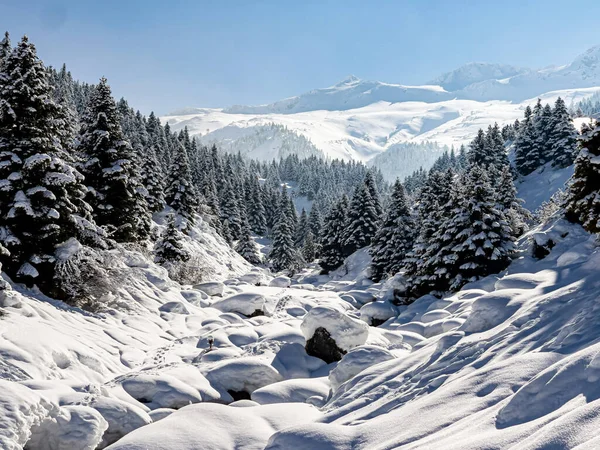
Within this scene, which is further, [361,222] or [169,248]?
[361,222]

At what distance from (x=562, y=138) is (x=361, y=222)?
30.6 metres

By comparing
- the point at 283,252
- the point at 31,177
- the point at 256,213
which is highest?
the point at 256,213

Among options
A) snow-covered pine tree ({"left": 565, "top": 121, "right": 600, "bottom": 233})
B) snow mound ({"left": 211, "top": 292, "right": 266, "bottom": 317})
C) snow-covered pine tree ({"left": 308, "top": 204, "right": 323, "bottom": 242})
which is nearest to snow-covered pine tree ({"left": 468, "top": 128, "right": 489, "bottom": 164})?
snow-covered pine tree ({"left": 308, "top": 204, "right": 323, "bottom": 242})

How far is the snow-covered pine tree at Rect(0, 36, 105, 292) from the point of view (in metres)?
15.3

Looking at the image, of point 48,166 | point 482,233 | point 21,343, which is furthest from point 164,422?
point 482,233

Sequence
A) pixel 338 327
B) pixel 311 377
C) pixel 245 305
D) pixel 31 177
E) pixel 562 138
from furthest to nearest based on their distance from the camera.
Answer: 1. pixel 562 138
2. pixel 245 305
3. pixel 31 177
4. pixel 338 327
5. pixel 311 377

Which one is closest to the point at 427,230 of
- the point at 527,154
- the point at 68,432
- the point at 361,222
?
the point at 361,222

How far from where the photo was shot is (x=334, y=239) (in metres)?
53.6

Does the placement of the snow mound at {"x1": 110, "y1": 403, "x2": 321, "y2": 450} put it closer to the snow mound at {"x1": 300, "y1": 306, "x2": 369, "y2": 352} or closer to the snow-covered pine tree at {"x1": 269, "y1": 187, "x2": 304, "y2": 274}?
the snow mound at {"x1": 300, "y1": 306, "x2": 369, "y2": 352}

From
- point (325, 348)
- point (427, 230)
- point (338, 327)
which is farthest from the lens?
point (427, 230)

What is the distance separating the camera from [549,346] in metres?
7.20

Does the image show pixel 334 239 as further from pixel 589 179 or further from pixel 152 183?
pixel 589 179

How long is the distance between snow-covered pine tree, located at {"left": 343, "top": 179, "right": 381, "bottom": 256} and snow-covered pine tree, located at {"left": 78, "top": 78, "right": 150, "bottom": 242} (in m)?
29.9

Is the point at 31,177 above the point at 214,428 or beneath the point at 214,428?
above
